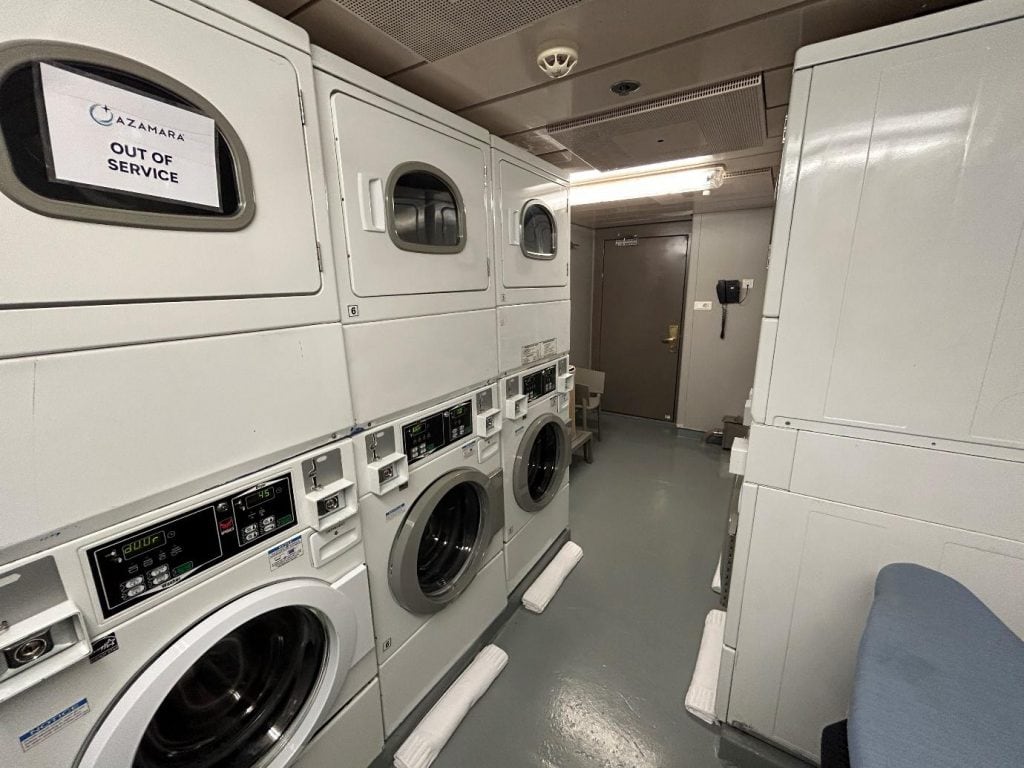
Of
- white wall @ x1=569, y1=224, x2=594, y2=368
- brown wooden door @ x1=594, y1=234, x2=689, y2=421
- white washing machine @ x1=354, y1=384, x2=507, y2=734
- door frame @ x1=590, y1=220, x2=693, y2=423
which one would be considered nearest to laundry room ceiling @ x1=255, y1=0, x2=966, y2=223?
white washing machine @ x1=354, y1=384, x2=507, y2=734

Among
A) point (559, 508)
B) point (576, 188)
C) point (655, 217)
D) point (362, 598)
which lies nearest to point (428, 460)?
point (362, 598)

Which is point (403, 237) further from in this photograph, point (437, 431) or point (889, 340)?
point (889, 340)

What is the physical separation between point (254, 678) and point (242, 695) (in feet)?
0.14

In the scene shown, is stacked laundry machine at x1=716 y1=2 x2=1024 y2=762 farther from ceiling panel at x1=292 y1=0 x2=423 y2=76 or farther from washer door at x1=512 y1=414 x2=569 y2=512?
ceiling panel at x1=292 y1=0 x2=423 y2=76

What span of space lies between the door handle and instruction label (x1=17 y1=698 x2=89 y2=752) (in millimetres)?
4750

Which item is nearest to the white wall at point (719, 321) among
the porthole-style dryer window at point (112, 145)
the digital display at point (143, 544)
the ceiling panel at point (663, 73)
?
the ceiling panel at point (663, 73)

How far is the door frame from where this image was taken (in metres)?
4.37

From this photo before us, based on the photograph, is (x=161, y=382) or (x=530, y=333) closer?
(x=161, y=382)

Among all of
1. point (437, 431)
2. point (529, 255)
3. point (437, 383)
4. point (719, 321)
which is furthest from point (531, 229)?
point (719, 321)

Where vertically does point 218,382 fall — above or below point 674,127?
below

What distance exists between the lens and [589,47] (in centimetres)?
124

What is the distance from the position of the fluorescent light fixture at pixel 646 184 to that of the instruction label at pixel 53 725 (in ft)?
9.21

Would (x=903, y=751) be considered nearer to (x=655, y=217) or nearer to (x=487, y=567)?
(x=487, y=567)

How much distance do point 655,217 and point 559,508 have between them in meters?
3.28
